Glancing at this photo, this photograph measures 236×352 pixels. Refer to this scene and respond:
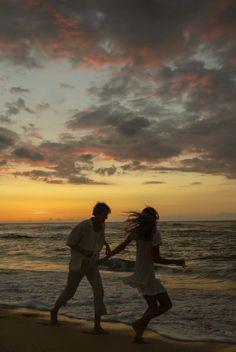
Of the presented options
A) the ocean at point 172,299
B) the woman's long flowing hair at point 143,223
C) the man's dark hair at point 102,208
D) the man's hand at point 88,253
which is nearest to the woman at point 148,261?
the woman's long flowing hair at point 143,223

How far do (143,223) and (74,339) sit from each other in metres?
1.79

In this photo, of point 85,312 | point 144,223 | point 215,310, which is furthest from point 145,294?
point 215,310

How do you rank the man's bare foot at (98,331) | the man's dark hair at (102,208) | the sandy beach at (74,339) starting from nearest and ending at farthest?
the sandy beach at (74,339) < the man's bare foot at (98,331) < the man's dark hair at (102,208)

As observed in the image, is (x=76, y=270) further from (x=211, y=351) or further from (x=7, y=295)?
(x=7, y=295)

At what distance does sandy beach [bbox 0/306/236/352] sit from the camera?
18.2 feet

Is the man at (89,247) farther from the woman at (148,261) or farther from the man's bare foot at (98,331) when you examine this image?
the woman at (148,261)

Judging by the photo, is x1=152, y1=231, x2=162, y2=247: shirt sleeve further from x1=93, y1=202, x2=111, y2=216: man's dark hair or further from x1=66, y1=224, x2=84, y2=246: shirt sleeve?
x1=66, y1=224, x2=84, y2=246: shirt sleeve

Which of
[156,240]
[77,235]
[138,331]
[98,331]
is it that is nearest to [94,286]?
[98,331]

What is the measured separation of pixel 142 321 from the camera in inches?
226

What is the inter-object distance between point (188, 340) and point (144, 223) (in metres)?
1.85

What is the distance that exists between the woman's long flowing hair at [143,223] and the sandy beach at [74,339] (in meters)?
1.40

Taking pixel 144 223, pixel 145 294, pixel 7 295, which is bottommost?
pixel 7 295

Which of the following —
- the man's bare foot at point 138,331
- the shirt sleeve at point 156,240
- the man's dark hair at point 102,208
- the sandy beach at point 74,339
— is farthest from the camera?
the man's dark hair at point 102,208

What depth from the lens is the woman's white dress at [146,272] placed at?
18.4ft
